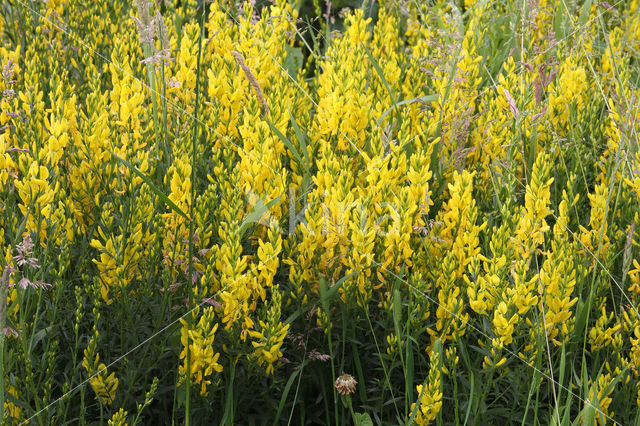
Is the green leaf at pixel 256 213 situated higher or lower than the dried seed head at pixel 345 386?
higher

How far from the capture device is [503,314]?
1996mm

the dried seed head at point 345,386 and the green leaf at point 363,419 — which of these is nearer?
the dried seed head at point 345,386

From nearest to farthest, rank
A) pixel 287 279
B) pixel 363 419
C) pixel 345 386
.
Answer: pixel 345 386 < pixel 363 419 < pixel 287 279

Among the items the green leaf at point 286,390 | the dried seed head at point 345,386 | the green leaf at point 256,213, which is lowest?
the green leaf at point 286,390

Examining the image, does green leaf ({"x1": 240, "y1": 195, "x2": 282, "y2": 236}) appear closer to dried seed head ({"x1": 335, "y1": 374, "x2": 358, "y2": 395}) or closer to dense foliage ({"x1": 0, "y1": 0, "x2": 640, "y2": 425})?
dense foliage ({"x1": 0, "y1": 0, "x2": 640, "y2": 425})

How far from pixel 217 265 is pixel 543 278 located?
0.94 m

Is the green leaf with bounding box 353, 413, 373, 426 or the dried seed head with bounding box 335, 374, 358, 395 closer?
the dried seed head with bounding box 335, 374, 358, 395

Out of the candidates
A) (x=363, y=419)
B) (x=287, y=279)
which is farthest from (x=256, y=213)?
(x=363, y=419)

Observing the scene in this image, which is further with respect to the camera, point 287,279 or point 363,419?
point 287,279

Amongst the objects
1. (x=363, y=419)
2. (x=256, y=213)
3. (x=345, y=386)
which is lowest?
(x=363, y=419)

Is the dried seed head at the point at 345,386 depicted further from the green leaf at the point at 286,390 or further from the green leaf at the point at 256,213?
the green leaf at the point at 256,213

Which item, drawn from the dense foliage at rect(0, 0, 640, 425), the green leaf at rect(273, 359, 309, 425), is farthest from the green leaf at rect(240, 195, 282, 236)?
the green leaf at rect(273, 359, 309, 425)

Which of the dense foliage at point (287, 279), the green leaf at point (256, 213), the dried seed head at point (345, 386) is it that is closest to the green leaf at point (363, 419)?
the dense foliage at point (287, 279)

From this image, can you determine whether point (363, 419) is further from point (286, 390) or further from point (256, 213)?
point (256, 213)
